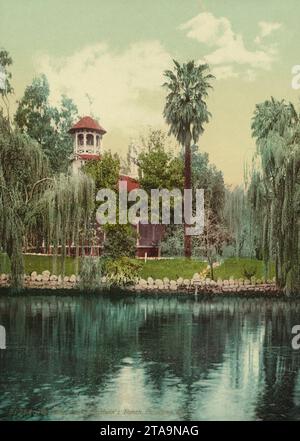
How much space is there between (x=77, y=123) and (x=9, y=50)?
6.05 m

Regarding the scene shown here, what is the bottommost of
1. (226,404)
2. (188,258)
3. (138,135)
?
(226,404)

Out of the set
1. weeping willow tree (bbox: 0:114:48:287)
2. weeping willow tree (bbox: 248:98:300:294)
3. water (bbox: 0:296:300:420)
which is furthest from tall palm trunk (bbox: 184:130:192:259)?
weeping willow tree (bbox: 0:114:48:287)

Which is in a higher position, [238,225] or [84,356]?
[238,225]

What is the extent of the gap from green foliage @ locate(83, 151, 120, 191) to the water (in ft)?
19.9

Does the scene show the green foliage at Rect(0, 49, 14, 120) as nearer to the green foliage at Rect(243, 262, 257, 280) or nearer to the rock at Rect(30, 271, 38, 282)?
the rock at Rect(30, 271, 38, 282)

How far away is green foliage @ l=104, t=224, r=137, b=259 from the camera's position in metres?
24.0

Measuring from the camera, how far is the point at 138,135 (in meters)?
23.5

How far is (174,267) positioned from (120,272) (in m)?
2.39

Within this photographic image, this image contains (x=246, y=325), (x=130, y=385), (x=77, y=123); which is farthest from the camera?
(x=77, y=123)

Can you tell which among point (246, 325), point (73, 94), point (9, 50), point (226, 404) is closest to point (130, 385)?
point (226, 404)

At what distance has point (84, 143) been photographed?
81.6 ft

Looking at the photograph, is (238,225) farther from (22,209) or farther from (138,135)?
(22,209)

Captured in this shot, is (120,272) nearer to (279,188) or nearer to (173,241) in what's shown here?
(173,241)

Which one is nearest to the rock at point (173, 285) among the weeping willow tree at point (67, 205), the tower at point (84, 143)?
the weeping willow tree at point (67, 205)
